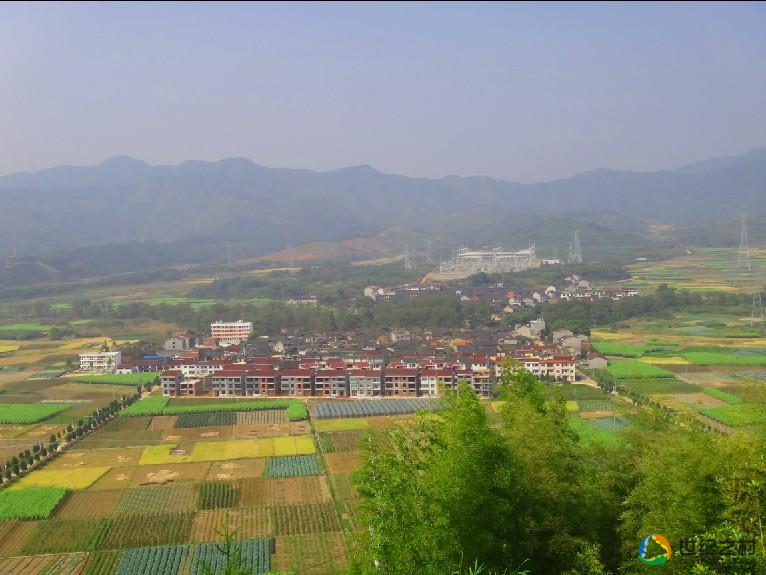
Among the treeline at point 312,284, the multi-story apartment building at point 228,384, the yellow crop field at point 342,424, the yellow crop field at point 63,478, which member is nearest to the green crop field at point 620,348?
the yellow crop field at point 342,424

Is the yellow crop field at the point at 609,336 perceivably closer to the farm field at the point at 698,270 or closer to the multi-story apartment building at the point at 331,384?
the multi-story apartment building at the point at 331,384

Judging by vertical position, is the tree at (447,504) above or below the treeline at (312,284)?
above

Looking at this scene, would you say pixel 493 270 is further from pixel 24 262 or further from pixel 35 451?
pixel 35 451

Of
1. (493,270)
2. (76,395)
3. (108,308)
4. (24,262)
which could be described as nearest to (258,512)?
(76,395)

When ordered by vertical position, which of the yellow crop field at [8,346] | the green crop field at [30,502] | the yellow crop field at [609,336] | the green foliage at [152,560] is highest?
the green crop field at [30,502]

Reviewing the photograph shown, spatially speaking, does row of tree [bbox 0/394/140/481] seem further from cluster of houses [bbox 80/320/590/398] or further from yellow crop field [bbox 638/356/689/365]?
yellow crop field [bbox 638/356/689/365]

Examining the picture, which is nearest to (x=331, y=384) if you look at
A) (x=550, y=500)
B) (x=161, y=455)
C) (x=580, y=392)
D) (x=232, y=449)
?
(x=232, y=449)
